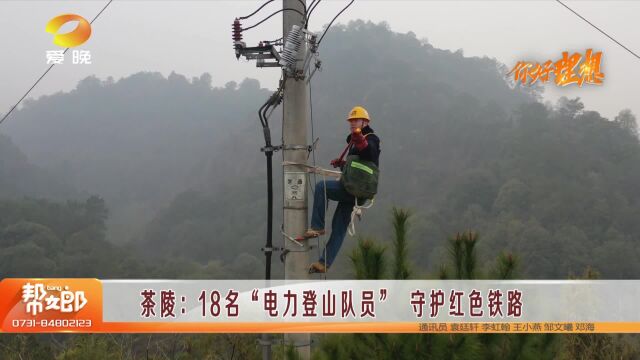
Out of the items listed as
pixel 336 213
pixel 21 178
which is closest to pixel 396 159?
pixel 21 178

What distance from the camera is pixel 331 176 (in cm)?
486

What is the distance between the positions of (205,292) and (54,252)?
67941mm

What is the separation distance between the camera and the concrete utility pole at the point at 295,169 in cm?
455

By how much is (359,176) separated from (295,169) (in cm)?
58

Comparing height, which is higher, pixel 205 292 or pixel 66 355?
pixel 205 292

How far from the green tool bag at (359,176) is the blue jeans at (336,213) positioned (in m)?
0.17

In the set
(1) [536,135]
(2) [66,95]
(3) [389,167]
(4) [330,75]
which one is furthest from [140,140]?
(1) [536,135]

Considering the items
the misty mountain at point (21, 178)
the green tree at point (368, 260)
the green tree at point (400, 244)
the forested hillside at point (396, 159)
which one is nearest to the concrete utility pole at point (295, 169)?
the green tree at point (368, 260)

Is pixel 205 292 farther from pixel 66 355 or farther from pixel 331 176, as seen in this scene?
pixel 66 355

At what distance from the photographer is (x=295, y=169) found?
457 cm

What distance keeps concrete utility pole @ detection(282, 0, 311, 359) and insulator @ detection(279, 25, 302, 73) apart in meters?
0.11

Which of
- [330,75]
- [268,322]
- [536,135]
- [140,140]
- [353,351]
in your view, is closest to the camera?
[353,351]

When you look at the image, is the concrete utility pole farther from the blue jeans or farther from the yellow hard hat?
the yellow hard hat

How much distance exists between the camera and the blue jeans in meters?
4.77
